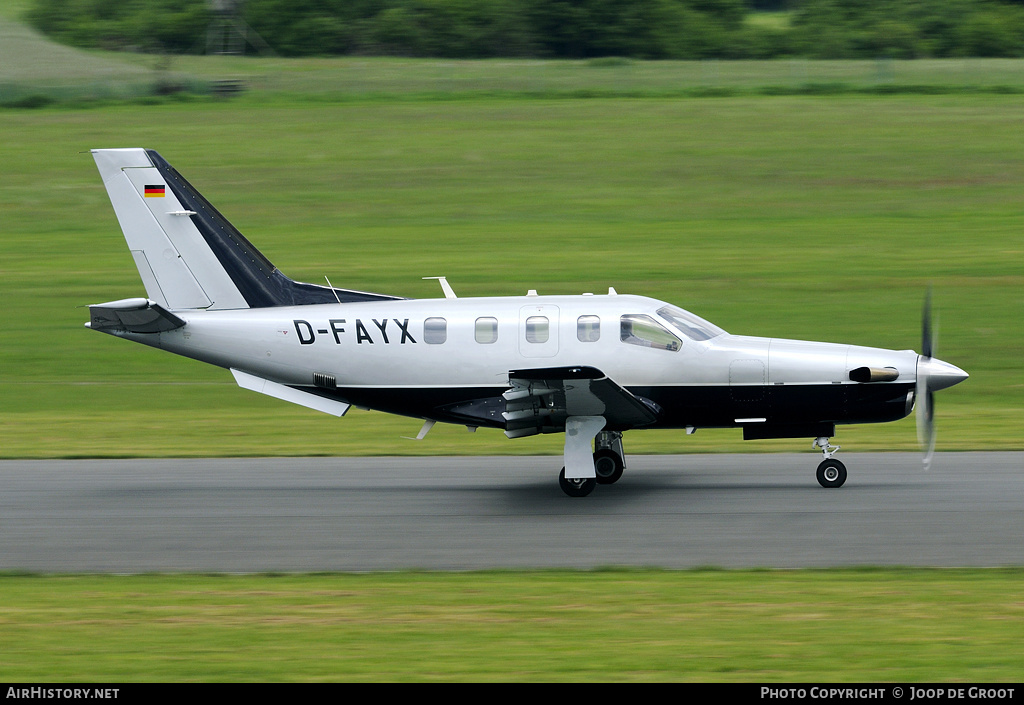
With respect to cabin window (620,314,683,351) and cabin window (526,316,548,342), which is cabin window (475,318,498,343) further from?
cabin window (620,314,683,351)

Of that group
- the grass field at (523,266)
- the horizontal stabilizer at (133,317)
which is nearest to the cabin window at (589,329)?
the grass field at (523,266)

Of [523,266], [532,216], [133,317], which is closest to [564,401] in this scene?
[133,317]

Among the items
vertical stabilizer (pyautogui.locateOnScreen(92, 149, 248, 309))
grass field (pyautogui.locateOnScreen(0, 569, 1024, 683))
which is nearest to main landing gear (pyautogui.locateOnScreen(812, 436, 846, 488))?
grass field (pyautogui.locateOnScreen(0, 569, 1024, 683))

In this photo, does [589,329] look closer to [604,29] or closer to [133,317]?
[133,317]

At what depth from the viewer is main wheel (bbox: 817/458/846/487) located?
1342 cm

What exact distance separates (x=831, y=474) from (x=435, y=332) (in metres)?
4.81

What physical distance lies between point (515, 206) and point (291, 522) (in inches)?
894

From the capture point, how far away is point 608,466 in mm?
14188

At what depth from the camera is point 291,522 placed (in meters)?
12.4

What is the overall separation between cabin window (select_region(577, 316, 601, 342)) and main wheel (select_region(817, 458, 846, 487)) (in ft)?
9.62

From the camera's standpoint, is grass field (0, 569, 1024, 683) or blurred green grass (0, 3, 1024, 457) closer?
grass field (0, 569, 1024, 683)

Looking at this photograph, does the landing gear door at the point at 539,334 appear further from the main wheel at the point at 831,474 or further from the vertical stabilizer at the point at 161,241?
the vertical stabilizer at the point at 161,241

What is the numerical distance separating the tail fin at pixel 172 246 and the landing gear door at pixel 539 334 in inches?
124
